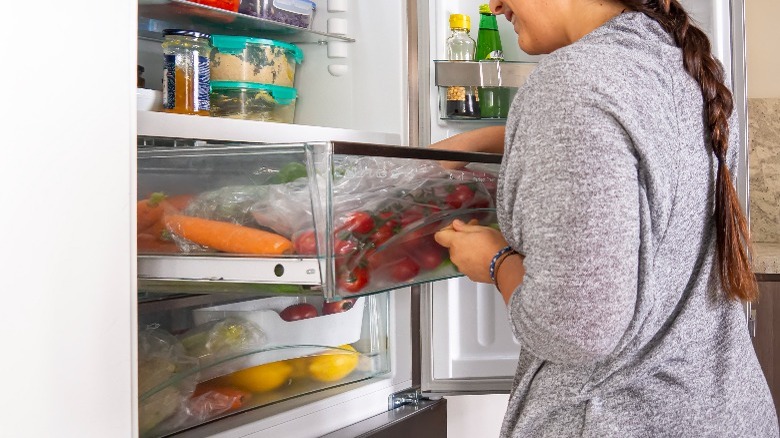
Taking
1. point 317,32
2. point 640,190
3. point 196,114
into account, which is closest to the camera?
point 640,190

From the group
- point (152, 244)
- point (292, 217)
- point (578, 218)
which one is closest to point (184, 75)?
point (152, 244)

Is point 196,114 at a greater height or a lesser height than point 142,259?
greater

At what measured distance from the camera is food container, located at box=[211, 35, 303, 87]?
5.79 feet

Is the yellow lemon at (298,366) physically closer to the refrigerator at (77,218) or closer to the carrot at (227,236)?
the refrigerator at (77,218)

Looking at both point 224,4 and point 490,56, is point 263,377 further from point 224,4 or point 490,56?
point 490,56

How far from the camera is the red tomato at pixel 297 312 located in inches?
67.4

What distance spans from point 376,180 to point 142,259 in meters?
0.34

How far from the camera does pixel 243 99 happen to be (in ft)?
5.84

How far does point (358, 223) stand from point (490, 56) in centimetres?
81

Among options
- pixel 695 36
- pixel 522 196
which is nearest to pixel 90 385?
pixel 522 196

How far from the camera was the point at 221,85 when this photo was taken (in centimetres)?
176

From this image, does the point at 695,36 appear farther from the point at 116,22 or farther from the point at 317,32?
the point at 317,32

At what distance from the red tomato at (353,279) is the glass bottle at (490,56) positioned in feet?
2.47

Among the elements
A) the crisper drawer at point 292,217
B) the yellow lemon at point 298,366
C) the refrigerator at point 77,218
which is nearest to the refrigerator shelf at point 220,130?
the refrigerator at point 77,218
